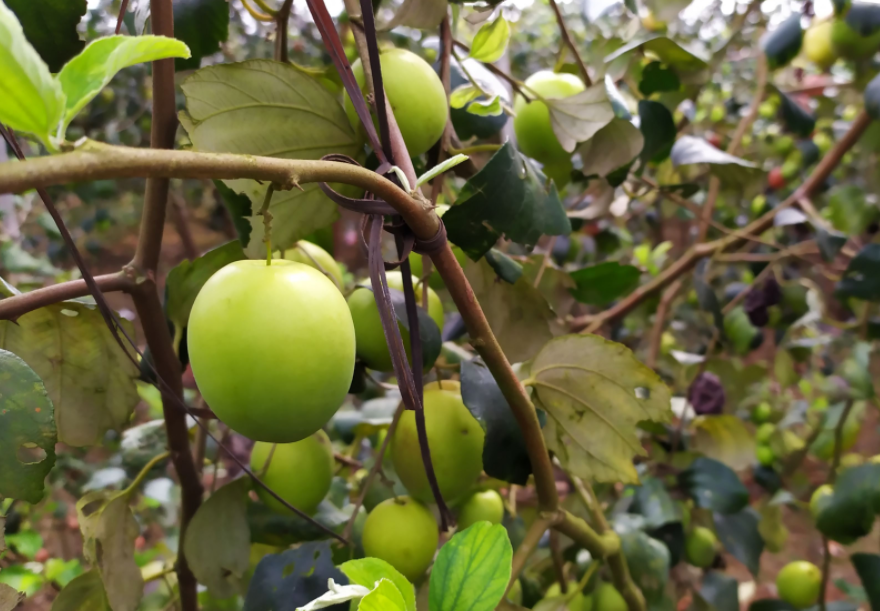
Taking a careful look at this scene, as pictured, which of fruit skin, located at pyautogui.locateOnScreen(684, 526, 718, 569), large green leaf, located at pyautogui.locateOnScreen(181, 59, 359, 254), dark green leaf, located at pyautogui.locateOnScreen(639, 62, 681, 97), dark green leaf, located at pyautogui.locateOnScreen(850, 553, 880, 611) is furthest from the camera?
fruit skin, located at pyautogui.locateOnScreen(684, 526, 718, 569)

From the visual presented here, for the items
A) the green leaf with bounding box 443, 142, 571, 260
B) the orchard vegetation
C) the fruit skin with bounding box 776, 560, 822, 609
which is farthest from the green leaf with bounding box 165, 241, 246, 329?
the fruit skin with bounding box 776, 560, 822, 609

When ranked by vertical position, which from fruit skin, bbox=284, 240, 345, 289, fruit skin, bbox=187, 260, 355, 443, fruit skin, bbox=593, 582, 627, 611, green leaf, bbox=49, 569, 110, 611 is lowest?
fruit skin, bbox=593, 582, 627, 611

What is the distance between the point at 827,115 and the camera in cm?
125

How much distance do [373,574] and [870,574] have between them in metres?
0.88

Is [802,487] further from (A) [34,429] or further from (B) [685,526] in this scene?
(A) [34,429]

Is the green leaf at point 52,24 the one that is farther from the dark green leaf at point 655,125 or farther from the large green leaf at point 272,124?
the dark green leaf at point 655,125

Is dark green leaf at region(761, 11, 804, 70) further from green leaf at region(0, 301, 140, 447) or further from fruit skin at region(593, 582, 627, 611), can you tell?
green leaf at region(0, 301, 140, 447)

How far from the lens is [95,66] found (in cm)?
21

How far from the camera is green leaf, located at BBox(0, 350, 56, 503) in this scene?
338 millimetres

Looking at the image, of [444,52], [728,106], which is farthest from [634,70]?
[728,106]

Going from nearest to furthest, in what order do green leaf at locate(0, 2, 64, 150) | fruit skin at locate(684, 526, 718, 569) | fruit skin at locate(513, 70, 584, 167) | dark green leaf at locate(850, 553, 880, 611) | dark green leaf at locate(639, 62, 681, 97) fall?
green leaf at locate(0, 2, 64, 150)
fruit skin at locate(513, 70, 584, 167)
dark green leaf at locate(639, 62, 681, 97)
dark green leaf at locate(850, 553, 880, 611)
fruit skin at locate(684, 526, 718, 569)

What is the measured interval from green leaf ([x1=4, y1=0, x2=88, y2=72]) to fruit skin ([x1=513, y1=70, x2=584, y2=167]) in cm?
39

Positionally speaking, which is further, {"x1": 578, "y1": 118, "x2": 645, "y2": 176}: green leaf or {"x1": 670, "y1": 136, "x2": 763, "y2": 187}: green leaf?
{"x1": 670, "y1": 136, "x2": 763, "y2": 187}: green leaf

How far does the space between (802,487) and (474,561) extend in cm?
133
